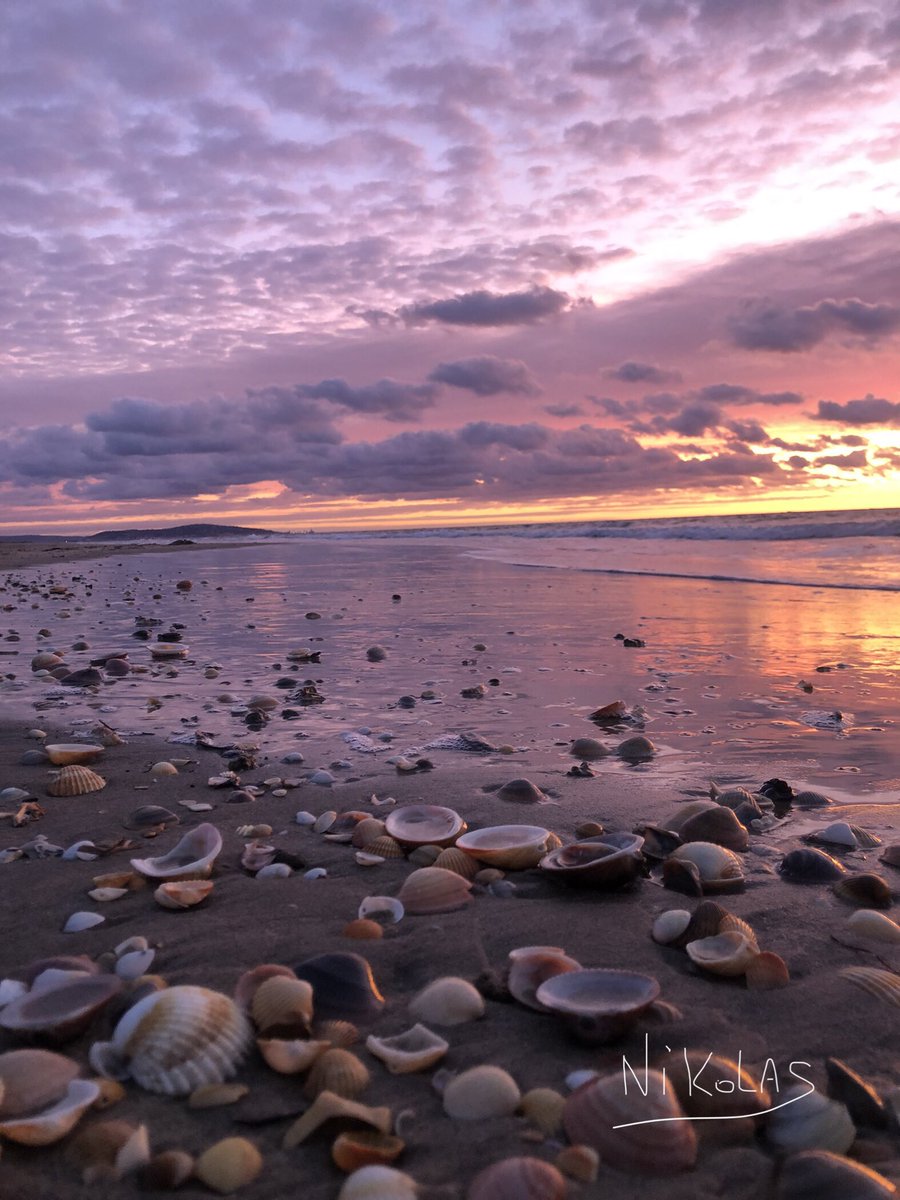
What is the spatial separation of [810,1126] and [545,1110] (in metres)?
0.53

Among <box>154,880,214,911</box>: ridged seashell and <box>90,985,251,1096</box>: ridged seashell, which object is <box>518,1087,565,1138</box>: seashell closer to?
<box>90,985,251,1096</box>: ridged seashell

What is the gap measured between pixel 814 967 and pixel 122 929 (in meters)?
2.07

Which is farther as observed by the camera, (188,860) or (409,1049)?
(188,860)

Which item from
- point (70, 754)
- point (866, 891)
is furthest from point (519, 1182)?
point (70, 754)

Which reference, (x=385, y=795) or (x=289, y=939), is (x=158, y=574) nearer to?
(x=385, y=795)

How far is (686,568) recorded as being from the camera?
1978cm

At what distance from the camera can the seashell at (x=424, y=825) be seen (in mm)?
3279

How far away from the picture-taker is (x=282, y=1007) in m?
1.96

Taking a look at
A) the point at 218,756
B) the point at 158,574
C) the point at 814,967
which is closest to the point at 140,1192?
the point at 814,967

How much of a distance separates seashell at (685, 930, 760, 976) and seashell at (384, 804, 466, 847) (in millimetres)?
1145

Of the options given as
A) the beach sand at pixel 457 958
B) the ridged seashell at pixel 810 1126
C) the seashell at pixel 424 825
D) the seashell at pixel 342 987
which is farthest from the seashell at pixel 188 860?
the ridged seashell at pixel 810 1126

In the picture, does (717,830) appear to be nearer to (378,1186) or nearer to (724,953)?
(724,953)

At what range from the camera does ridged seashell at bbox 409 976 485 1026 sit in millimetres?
2045

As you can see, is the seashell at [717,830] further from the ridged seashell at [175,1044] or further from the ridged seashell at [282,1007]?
the ridged seashell at [175,1044]
